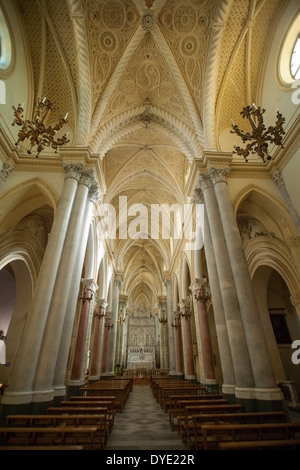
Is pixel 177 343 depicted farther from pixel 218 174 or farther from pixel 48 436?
pixel 48 436

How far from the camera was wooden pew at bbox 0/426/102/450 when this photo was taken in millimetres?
3104

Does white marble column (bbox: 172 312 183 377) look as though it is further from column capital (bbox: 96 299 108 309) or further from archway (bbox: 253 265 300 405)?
archway (bbox: 253 265 300 405)

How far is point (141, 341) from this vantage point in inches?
1238

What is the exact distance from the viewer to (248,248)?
33.7ft

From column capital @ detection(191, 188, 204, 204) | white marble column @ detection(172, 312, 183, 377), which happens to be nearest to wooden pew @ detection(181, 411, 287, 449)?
column capital @ detection(191, 188, 204, 204)

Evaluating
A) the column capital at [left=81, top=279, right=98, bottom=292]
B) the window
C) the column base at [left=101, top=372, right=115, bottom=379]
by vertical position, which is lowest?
the column base at [left=101, top=372, right=115, bottom=379]

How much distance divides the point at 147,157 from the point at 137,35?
5645mm

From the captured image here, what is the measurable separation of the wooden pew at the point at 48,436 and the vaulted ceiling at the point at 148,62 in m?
8.52

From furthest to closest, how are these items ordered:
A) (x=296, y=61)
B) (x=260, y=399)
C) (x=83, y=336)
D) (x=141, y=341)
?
(x=141, y=341) < (x=83, y=336) < (x=296, y=61) < (x=260, y=399)

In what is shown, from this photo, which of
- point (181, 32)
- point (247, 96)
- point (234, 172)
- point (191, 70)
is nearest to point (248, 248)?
point (234, 172)

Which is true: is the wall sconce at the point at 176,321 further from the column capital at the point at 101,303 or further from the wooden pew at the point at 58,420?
the wooden pew at the point at 58,420

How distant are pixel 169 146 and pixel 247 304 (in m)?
9.43

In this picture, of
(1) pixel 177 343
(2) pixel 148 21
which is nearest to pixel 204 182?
(2) pixel 148 21

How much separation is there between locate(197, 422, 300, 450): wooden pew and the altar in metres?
27.3
